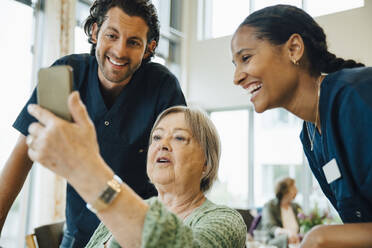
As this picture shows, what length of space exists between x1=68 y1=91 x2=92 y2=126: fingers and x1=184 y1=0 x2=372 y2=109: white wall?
570 centimetres

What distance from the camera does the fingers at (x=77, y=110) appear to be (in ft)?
2.39

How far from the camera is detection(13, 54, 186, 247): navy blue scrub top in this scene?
1.66 meters

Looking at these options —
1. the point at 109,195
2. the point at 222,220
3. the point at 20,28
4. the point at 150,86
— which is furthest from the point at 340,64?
the point at 20,28

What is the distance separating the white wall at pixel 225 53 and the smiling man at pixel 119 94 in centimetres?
478

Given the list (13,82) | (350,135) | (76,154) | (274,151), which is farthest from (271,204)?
(76,154)

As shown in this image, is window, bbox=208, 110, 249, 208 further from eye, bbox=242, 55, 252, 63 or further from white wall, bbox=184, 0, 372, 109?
eye, bbox=242, 55, 252, 63

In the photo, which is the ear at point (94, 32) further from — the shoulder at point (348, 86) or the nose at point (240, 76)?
the shoulder at point (348, 86)

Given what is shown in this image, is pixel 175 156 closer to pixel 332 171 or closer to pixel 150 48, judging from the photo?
pixel 150 48

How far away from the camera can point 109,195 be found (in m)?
0.77

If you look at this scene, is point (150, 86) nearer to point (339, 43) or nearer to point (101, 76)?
point (101, 76)

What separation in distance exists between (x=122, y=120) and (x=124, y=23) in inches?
17.1

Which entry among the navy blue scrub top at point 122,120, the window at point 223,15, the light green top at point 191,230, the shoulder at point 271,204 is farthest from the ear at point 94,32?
the window at point 223,15

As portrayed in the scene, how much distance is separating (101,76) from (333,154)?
3.57 feet

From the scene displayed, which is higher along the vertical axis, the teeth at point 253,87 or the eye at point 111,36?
the eye at point 111,36
